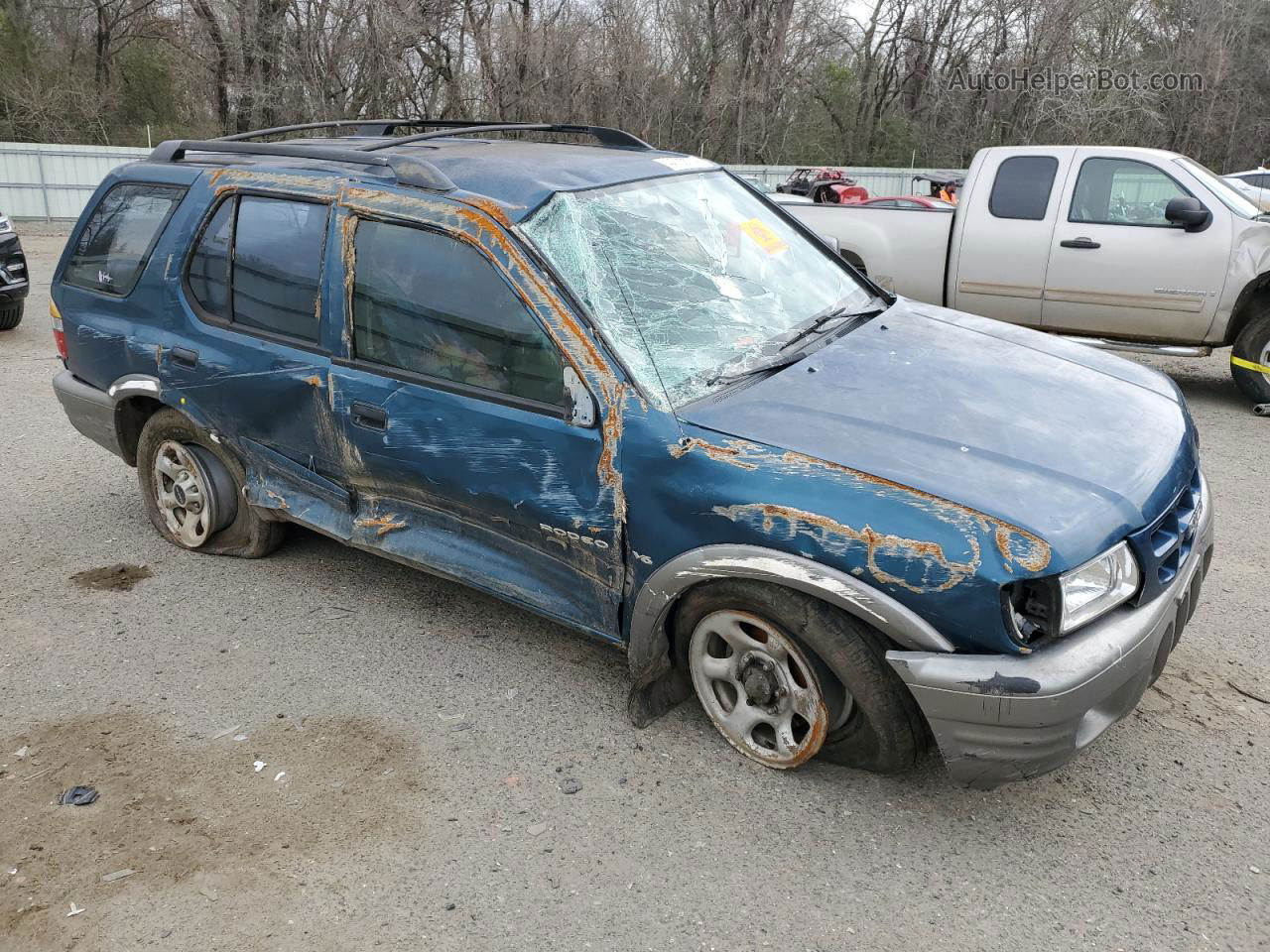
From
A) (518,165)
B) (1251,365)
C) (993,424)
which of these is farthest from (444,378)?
(1251,365)

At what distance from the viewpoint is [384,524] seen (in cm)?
393

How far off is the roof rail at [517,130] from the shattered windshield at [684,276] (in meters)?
0.64

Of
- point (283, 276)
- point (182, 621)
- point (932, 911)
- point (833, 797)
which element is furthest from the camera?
point (182, 621)

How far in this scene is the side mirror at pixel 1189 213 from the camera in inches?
286

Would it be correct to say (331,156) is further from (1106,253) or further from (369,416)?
(1106,253)

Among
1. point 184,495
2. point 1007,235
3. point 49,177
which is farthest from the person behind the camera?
point 49,177

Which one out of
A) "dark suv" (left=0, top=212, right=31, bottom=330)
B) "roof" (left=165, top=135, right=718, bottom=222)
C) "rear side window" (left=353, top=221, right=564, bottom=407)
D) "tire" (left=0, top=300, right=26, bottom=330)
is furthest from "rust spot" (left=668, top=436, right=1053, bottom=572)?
"tire" (left=0, top=300, right=26, bottom=330)

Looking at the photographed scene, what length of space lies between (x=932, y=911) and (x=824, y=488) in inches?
44.4

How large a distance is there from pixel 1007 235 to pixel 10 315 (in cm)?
899

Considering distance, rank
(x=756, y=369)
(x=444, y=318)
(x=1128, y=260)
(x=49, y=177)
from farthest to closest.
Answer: (x=49, y=177) < (x=1128, y=260) < (x=444, y=318) < (x=756, y=369)

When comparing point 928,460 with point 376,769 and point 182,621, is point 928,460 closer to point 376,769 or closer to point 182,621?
point 376,769

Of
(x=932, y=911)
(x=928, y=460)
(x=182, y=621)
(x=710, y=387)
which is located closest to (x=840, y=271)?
(x=710, y=387)

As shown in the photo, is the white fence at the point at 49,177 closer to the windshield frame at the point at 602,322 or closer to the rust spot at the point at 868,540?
the windshield frame at the point at 602,322

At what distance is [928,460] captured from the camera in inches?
114
